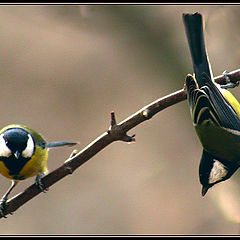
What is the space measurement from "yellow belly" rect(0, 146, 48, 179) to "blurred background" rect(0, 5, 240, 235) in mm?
1615

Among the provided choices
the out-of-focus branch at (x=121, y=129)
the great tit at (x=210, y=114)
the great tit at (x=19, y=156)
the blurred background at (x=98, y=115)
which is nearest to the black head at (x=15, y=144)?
the great tit at (x=19, y=156)

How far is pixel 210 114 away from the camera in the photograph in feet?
9.19

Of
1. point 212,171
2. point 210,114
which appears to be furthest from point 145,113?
point 212,171

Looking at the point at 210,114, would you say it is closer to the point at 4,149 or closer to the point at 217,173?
the point at 217,173

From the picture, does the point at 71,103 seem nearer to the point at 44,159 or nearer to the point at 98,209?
the point at 98,209

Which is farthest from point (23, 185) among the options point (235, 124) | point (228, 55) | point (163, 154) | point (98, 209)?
point (235, 124)

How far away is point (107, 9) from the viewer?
4863mm

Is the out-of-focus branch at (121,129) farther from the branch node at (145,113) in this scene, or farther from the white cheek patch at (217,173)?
the white cheek patch at (217,173)

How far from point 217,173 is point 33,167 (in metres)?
1.07

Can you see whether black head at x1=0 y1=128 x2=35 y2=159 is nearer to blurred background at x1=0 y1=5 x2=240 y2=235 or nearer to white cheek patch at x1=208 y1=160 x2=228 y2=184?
white cheek patch at x1=208 y1=160 x2=228 y2=184

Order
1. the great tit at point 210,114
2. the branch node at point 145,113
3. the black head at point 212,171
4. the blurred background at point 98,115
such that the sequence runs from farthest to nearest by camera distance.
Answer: the blurred background at point 98,115, the black head at point 212,171, the great tit at point 210,114, the branch node at point 145,113

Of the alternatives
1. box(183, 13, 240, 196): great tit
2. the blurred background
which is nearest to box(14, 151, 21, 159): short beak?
box(183, 13, 240, 196): great tit

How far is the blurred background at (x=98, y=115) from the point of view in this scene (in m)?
4.93

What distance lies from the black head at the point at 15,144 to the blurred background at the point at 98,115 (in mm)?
1723
